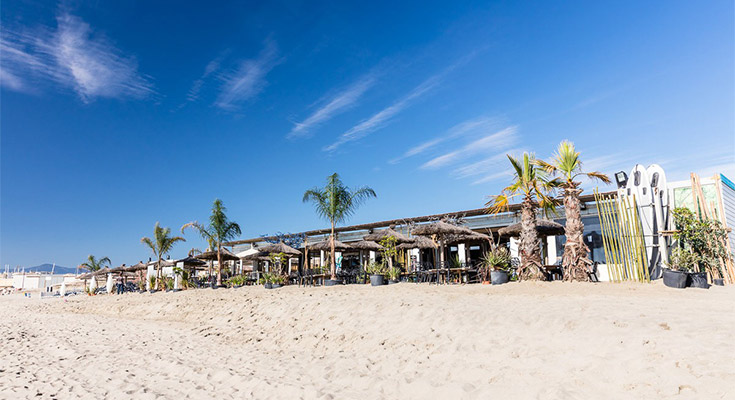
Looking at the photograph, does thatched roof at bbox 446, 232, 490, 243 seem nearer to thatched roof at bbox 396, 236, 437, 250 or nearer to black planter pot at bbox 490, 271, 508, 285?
thatched roof at bbox 396, 236, 437, 250

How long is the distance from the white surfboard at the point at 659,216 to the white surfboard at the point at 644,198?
0.43 ft

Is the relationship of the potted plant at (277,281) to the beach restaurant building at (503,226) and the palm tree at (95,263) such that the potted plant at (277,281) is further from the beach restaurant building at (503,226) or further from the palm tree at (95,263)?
the palm tree at (95,263)

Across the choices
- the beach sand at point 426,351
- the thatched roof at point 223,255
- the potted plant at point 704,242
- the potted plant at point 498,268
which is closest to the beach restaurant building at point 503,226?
the thatched roof at point 223,255

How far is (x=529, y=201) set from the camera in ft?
36.3

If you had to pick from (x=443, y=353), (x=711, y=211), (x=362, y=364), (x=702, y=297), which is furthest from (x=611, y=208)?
(x=362, y=364)

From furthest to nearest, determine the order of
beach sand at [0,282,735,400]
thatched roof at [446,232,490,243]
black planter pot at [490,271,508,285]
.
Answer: thatched roof at [446,232,490,243] → black planter pot at [490,271,508,285] → beach sand at [0,282,735,400]

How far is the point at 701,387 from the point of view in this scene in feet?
11.2

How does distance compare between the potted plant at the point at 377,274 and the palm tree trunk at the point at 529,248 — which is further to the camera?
the potted plant at the point at 377,274

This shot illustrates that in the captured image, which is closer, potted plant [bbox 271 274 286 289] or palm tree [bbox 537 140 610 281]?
palm tree [bbox 537 140 610 281]

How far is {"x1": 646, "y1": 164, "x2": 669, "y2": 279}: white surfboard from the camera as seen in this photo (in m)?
11.5

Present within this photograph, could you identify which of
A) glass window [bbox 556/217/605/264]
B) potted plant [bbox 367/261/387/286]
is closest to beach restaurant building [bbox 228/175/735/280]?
glass window [bbox 556/217/605/264]

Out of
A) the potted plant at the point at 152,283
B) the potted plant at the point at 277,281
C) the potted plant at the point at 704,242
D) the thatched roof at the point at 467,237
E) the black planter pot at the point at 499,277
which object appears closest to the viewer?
the potted plant at the point at 704,242

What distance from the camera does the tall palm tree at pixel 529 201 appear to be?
1074cm

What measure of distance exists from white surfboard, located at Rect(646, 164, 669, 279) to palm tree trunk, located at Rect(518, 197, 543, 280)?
3.71 meters
